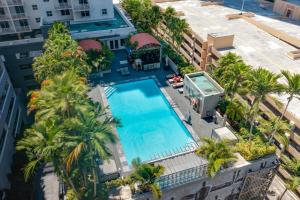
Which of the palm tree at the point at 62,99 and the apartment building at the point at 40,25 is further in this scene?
the apartment building at the point at 40,25

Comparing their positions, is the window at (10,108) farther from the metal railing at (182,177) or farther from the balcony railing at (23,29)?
the metal railing at (182,177)

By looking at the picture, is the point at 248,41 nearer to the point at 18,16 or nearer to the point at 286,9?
the point at 286,9

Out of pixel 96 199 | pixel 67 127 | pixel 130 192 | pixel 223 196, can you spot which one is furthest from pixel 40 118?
pixel 223 196

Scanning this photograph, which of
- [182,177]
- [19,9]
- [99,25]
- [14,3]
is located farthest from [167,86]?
[14,3]

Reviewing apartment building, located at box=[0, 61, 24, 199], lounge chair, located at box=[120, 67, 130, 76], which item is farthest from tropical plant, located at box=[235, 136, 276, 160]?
apartment building, located at box=[0, 61, 24, 199]

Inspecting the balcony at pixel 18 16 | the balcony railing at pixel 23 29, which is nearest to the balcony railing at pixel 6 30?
the balcony railing at pixel 23 29

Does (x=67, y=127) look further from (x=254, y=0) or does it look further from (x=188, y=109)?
(x=254, y=0)

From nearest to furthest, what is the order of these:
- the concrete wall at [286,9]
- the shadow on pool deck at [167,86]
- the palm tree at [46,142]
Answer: the palm tree at [46,142], the shadow on pool deck at [167,86], the concrete wall at [286,9]

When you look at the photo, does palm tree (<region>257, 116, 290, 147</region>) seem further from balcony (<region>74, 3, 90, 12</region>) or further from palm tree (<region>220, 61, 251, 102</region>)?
balcony (<region>74, 3, 90, 12</region>)
